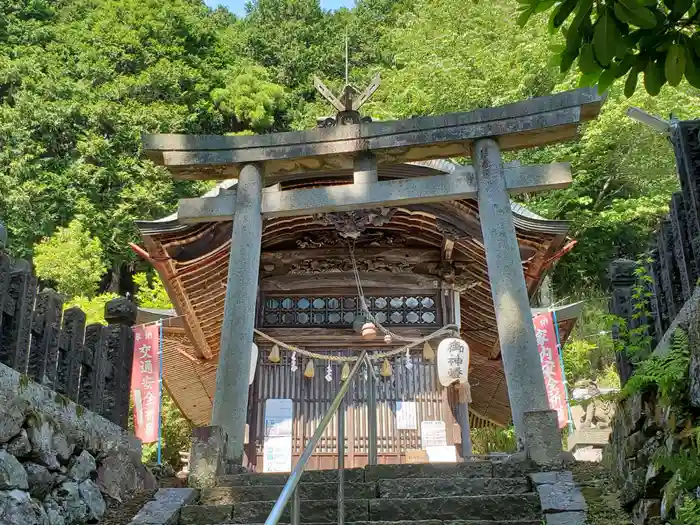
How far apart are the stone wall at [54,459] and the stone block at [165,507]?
0.50 m

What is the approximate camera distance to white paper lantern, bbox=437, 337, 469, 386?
1059 cm

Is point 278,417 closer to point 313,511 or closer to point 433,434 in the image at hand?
point 433,434

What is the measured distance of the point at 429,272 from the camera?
37.4 ft

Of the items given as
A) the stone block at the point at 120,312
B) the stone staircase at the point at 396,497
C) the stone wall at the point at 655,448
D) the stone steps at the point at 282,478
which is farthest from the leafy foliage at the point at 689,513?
the stone block at the point at 120,312

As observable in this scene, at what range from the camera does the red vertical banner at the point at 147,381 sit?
11.6 metres

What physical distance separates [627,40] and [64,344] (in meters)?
4.78

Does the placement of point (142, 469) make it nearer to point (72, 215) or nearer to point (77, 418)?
point (77, 418)

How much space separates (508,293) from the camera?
22.5 feet

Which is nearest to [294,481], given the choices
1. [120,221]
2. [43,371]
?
[43,371]

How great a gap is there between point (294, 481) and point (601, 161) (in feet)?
64.4

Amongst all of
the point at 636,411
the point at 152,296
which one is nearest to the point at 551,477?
the point at 636,411

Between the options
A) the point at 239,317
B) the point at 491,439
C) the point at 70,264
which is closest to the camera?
the point at 239,317

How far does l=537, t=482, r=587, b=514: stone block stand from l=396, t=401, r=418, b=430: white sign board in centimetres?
583

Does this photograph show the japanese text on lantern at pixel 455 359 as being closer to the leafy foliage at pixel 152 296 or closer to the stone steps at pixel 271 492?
the stone steps at pixel 271 492
